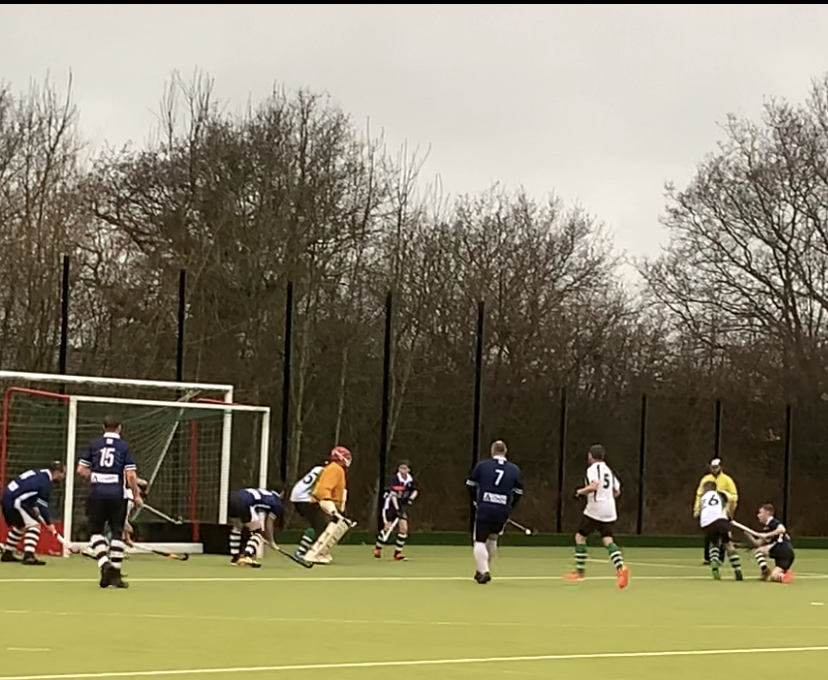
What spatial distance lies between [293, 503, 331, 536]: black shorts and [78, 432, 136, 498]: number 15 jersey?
19.1 feet

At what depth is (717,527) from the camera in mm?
22438

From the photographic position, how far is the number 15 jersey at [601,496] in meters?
19.9

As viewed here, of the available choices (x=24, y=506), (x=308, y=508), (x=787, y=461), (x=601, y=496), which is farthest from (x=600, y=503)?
(x=787, y=461)

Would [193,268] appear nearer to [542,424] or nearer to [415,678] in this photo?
[542,424]

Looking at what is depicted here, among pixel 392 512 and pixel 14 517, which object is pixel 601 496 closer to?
pixel 392 512

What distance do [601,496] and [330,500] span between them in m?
4.26

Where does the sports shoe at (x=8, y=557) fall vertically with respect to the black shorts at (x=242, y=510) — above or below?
below

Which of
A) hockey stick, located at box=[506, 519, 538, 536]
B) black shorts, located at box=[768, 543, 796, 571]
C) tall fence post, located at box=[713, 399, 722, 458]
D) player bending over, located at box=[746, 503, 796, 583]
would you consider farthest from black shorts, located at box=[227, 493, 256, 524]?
→ tall fence post, located at box=[713, 399, 722, 458]

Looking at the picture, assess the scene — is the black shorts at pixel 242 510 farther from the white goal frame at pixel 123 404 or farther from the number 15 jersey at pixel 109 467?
the number 15 jersey at pixel 109 467

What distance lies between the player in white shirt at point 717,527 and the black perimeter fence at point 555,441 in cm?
1380

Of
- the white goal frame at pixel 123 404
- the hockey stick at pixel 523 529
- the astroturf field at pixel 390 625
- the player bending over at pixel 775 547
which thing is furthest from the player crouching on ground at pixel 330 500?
the hockey stick at pixel 523 529

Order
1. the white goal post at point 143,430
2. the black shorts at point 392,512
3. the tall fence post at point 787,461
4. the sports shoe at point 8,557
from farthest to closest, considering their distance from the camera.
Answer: the tall fence post at point 787,461, the black shorts at point 392,512, the white goal post at point 143,430, the sports shoe at point 8,557

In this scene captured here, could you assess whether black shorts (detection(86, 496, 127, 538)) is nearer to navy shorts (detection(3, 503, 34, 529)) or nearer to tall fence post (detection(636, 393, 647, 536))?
navy shorts (detection(3, 503, 34, 529))

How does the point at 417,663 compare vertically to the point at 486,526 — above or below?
below
